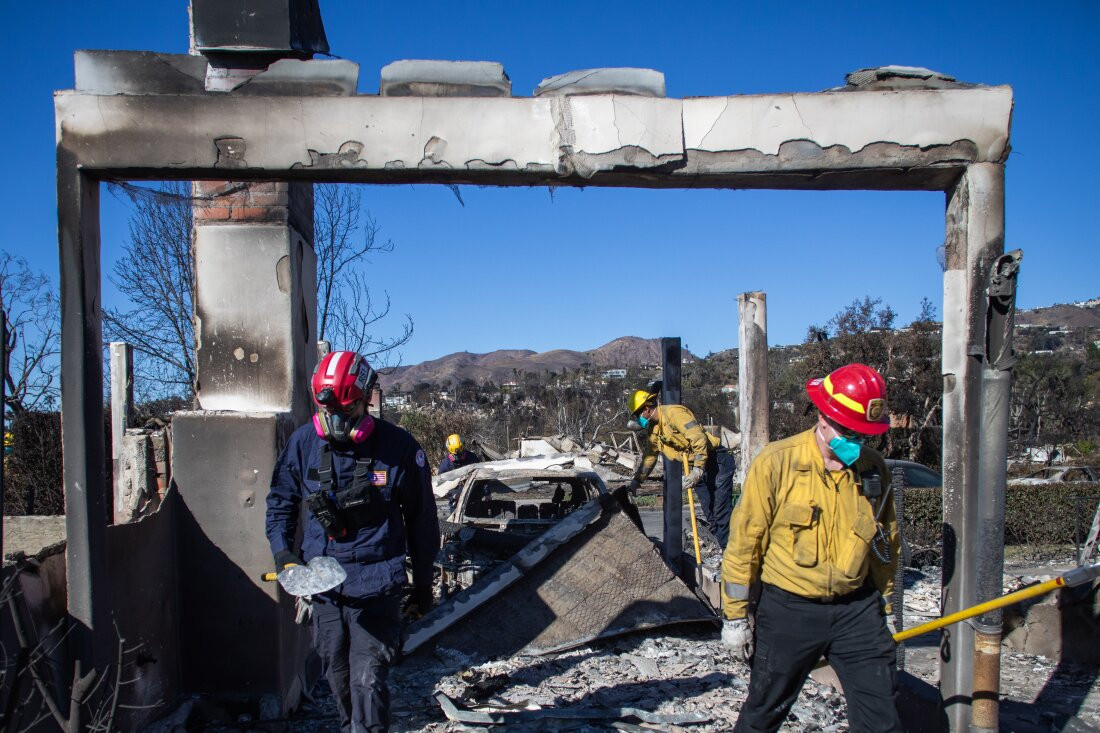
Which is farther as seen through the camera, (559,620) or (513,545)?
(513,545)

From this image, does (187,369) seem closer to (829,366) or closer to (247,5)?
(247,5)

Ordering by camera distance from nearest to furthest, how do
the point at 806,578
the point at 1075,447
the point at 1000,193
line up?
the point at 806,578, the point at 1000,193, the point at 1075,447

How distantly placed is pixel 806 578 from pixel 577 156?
219cm

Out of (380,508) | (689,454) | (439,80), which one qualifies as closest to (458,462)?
(689,454)

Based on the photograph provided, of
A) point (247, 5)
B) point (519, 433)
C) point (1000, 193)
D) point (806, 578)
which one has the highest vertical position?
point (247, 5)

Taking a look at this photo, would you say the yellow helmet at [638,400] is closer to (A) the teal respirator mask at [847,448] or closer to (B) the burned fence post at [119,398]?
(A) the teal respirator mask at [847,448]

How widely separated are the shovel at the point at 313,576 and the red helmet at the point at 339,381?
68cm

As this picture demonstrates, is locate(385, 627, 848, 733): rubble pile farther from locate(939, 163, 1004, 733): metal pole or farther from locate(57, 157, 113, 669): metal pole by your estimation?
locate(57, 157, 113, 669): metal pole

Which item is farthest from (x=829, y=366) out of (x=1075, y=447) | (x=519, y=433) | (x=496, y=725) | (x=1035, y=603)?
(x=496, y=725)

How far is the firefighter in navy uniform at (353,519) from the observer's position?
11.3 feet

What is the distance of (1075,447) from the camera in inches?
870

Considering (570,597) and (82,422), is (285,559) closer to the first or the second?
(82,422)

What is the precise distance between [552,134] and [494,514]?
6661 millimetres

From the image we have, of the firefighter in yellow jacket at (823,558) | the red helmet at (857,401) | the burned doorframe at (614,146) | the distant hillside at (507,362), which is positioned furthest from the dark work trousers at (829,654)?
the distant hillside at (507,362)
